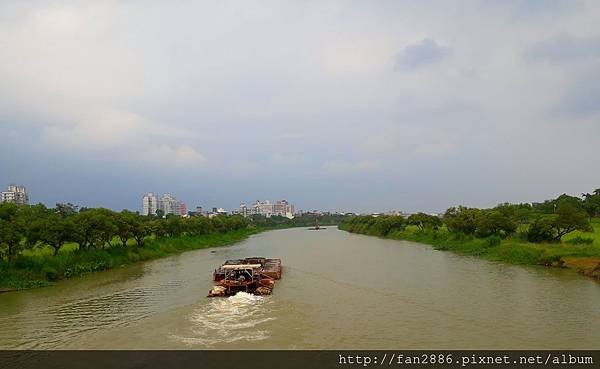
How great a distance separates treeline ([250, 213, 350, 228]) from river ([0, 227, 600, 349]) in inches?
4452

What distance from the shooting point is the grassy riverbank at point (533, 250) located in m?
25.7

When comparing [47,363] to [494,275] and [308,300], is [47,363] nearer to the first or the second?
[308,300]

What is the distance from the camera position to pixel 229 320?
15.2 m

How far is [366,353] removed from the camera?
11.5 metres

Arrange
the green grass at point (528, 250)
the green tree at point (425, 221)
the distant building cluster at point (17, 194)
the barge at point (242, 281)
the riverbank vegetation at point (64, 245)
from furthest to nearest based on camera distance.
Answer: the distant building cluster at point (17, 194) < the green tree at point (425, 221) < the green grass at point (528, 250) < the riverbank vegetation at point (64, 245) < the barge at point (242, 281)

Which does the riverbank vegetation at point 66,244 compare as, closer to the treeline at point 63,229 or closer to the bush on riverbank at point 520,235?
the treeline at point 63,229

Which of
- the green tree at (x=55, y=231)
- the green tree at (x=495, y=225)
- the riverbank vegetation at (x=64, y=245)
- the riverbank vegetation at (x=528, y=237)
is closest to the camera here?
the riverbank vegetation at (x=64, y=245)

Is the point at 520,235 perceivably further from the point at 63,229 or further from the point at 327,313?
the point at 63,229

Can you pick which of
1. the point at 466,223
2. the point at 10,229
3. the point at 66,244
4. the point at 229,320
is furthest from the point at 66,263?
the point at 466,223

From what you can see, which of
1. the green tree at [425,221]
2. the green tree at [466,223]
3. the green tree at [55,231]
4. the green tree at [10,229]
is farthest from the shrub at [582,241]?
the green tree at [10,229]

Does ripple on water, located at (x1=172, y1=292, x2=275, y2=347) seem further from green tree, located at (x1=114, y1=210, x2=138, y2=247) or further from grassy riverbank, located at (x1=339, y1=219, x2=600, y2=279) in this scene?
green tree, located at (x1=114, y1=210, x2=138, y2=247)

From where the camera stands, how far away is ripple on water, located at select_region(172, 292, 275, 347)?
42.9 feet

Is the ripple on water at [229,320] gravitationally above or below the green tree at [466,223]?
below

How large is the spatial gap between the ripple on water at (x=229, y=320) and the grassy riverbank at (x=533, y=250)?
16.8m
